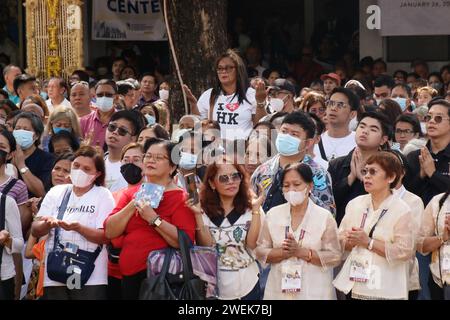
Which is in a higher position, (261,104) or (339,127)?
(261,104)

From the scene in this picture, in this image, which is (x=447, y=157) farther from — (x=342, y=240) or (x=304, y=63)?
(x=304, y=63)

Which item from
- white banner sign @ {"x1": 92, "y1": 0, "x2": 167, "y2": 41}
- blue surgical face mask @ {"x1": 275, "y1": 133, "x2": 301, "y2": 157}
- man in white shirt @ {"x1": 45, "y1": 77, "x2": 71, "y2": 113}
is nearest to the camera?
blue surgical face mask @ {"x1": 275, "y1": 133, "x2": 301, "y2": 157}

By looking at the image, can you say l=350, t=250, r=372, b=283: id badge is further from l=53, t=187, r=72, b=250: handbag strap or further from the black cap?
the black cap

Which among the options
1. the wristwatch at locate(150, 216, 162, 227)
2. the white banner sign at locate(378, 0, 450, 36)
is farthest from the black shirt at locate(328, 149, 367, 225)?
the white banner sign at locate(378, 0, 450, 36)

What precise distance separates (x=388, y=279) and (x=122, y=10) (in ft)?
33.4

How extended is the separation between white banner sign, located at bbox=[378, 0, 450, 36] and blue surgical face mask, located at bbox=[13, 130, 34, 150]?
24.5ft

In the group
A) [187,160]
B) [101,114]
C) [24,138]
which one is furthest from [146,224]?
[101,114]

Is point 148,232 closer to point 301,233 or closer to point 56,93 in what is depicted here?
point 301,233

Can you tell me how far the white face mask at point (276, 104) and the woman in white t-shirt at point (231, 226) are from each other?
302cm

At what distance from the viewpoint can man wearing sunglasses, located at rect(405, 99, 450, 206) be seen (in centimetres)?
783

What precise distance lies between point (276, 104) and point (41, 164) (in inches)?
95.1

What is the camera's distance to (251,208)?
281 inches

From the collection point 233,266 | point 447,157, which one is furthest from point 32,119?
point 447,157

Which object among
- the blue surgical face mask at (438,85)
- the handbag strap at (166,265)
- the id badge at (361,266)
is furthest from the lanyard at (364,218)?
the blue surgical face mask at (438,85)
